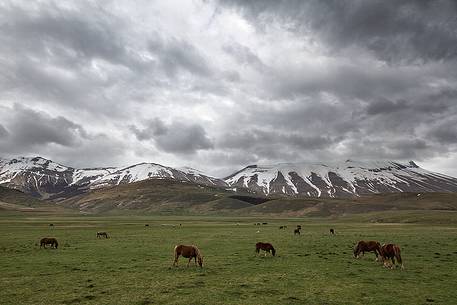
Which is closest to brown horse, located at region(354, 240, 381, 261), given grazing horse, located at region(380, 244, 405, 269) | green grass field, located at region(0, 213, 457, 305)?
green grass field, located at region(0, 213, 457, 305)

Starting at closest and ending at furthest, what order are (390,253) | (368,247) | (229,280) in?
(229,280), (390,253), (368,247)

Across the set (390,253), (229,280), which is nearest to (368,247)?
(390,253)

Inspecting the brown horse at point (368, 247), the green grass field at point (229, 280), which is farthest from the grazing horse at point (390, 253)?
the brown horse at point (368, 247)

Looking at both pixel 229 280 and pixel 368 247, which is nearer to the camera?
pixel 229 280

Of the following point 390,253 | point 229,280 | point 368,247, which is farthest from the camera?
point 368,247

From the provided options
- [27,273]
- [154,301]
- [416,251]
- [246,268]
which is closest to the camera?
[154,301]

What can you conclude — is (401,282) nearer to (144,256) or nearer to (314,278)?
(314,278)

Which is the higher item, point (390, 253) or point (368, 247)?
point (368, 247)

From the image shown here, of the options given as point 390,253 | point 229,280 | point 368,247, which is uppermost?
point 368,247

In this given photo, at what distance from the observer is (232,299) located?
20.1 m

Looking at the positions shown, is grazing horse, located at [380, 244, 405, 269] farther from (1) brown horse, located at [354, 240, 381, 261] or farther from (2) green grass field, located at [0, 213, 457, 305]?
(1) brown horse, located at [354, 240, 381, 261]

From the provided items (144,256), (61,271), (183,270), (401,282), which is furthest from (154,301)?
(144,256)

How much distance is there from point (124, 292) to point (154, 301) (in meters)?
3.11

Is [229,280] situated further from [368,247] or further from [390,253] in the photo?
[368,247]
